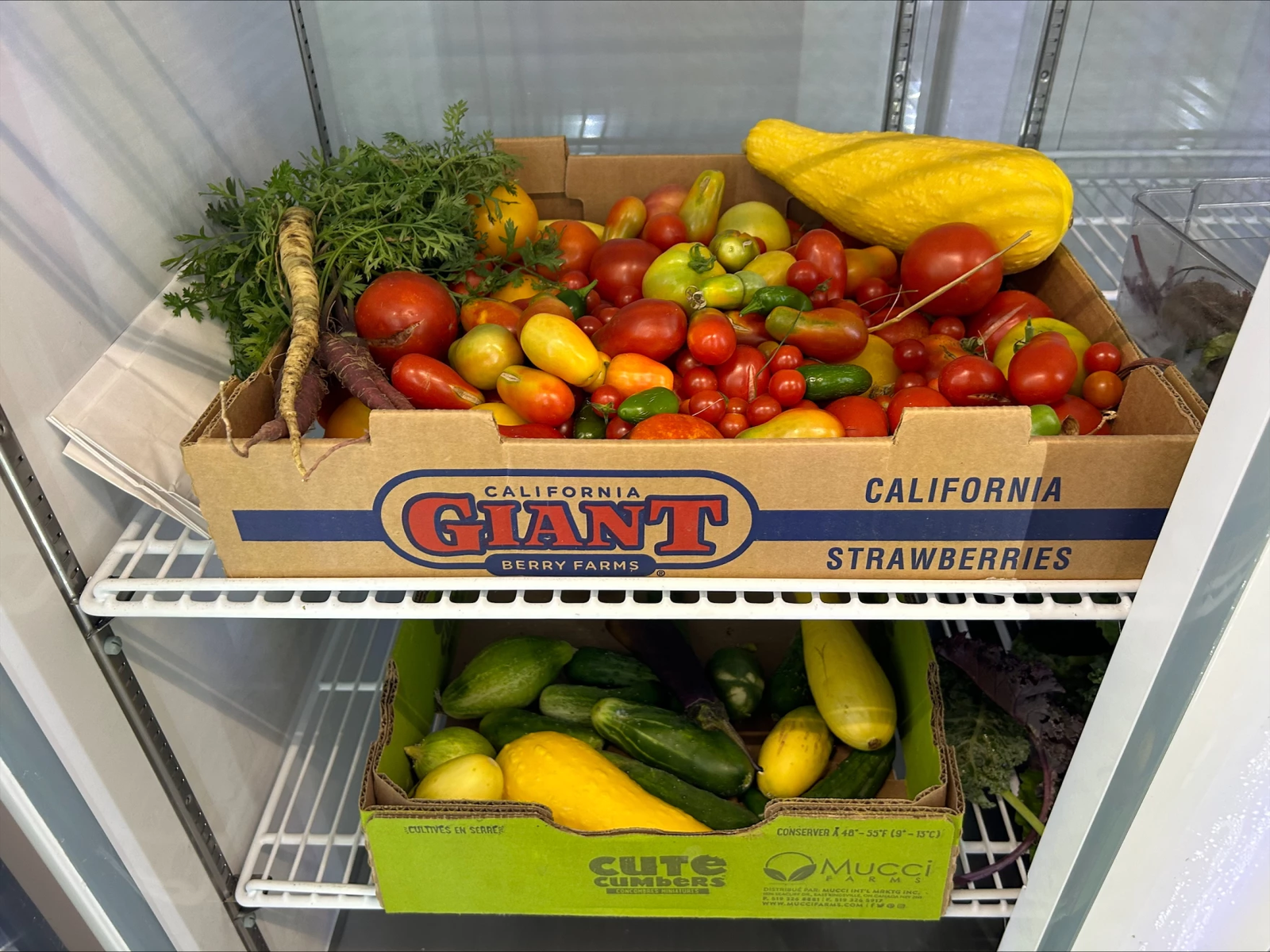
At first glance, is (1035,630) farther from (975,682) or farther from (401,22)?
(401,22)

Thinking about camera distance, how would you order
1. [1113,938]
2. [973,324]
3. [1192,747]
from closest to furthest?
1. [1192,747]
2. [1113,938]
3. [973,324]

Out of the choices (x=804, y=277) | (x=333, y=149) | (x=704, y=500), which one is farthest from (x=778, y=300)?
(x=333, y=149)

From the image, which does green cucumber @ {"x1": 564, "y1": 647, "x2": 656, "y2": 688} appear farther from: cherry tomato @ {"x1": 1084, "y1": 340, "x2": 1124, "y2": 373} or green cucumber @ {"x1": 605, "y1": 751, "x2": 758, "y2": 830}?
cherry tomato @ {"x1": 1084, "y1": 340, "x2": 1124, "y2": 373}

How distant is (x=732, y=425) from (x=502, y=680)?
495mm

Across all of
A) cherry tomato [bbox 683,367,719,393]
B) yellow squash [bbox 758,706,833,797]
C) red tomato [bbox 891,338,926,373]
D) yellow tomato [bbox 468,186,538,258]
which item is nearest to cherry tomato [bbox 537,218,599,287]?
yellow tomato [bbox 468,186,538,258]

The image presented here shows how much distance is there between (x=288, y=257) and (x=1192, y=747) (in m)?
0.91

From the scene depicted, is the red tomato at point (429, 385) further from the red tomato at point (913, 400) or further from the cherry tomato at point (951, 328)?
the cherry tomato at point (951, 328)

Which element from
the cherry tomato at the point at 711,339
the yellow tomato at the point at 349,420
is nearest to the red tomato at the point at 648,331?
the cherry tomato at the point at 711,339

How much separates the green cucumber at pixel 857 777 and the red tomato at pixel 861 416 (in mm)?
411

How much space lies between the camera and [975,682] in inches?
44.3

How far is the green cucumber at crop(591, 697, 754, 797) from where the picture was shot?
1.04 m

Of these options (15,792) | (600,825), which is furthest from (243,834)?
(600,825)

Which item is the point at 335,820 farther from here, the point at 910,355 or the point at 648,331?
the point at 910,355

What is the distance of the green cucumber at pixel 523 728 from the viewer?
1089 mm
